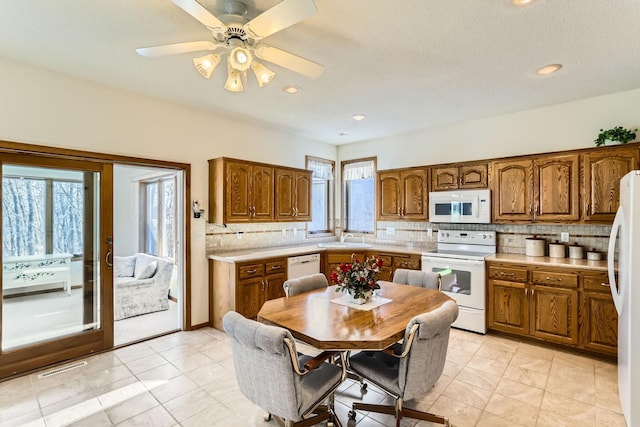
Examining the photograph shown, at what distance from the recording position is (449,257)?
3.92 meters

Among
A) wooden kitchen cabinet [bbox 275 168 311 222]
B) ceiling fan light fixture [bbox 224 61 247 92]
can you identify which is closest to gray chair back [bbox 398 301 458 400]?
ceiling fan light fixture [bbox 224 61 247 92]

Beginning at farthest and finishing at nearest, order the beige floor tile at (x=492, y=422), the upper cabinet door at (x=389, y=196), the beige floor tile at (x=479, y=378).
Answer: the upper cabinet door at (x=389, y=196) < the beige floor tile at (x=479, y=378) < the beige floor tile at (x=492, y=422)

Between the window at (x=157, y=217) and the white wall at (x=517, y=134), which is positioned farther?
the window at (x=157, y=217)

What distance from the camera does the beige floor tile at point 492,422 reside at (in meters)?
2.16

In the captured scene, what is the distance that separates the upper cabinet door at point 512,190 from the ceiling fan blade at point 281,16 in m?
3.32

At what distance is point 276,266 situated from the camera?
409 cm

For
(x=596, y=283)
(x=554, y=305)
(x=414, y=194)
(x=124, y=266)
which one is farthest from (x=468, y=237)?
(x=124, y=266)

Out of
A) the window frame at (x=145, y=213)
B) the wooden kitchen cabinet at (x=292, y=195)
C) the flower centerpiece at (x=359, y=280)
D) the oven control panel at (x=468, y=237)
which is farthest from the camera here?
the window frame at (x=145, y=213)

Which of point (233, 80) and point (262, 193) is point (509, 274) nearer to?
point (262, 193)

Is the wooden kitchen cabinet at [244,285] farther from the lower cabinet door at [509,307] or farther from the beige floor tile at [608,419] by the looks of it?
the beige floor tile at [608,419]

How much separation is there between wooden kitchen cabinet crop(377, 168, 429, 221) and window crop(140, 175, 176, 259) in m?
3.46

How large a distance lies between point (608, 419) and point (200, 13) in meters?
3.68

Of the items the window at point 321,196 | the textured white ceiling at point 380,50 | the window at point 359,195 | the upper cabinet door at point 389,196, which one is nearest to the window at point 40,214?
the textured white ceiling at point 380,50

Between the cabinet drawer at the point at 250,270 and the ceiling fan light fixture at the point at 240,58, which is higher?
the ceiling fan light fixture at the point at 240,58
